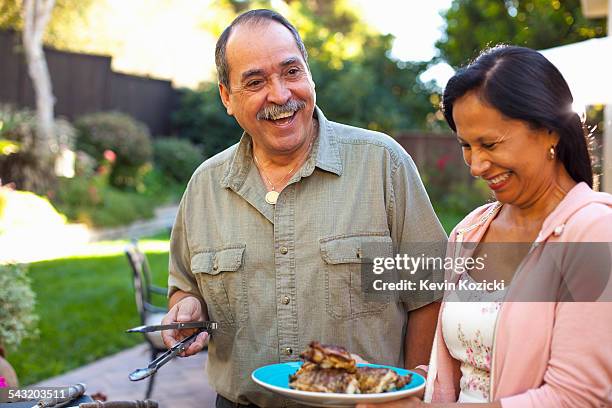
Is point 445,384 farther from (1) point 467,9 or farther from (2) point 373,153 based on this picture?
(1) point 467,9

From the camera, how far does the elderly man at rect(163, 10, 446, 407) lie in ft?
8.00

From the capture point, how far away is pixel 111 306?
867cm

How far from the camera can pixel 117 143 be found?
16.5m

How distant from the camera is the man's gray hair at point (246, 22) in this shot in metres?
2.49

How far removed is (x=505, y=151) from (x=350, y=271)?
73cm

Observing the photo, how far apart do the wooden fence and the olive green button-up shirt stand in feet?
47.0

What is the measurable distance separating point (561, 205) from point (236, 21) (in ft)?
3.82

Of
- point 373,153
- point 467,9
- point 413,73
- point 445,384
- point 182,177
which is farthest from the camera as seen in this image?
point 413,73

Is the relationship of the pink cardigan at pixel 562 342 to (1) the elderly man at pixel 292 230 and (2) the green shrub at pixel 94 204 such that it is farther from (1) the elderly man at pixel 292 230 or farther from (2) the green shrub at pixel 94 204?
(2) the green shrub at pixel 94 204

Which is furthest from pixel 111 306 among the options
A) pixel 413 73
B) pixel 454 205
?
pixel 413 73

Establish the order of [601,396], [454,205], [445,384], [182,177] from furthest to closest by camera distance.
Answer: [182,177], [454,205], [445,384], [601,396]

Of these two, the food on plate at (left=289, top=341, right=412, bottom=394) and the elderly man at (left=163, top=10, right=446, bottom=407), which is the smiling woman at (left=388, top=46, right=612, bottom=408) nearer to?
the food on plate at (left=289, top=341, right=412, bottom=394)

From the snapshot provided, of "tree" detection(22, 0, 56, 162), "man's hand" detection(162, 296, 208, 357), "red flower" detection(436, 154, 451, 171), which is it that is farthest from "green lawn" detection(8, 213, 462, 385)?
"red flower" detection(436, 154, 451, 171)

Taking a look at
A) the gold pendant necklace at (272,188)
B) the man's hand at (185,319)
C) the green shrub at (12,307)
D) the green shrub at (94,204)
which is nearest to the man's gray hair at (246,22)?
the gold pendant necklace at (272,188)
